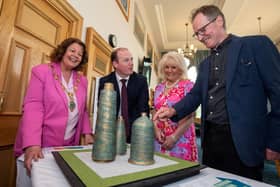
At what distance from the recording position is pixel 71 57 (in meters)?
1.17

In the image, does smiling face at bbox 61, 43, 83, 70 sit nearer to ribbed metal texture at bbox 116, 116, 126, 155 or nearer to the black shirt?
ribbed metal texture at bbox 116, 116, 126, 155

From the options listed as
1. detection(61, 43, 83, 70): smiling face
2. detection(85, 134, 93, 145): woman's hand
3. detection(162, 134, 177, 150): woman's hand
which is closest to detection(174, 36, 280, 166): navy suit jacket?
detection(162, 134, 177, 150): woman's hand

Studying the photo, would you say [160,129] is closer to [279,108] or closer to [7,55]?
[279,108]

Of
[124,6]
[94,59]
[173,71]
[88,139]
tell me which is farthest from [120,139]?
[124,6]

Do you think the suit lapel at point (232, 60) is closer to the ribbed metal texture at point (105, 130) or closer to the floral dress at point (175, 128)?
the floral dress at point (175, 128)

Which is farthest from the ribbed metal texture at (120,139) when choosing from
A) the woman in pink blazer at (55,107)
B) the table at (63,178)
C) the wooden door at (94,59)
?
the wooden door at (94,59)

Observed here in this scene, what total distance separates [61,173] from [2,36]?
3.36ft

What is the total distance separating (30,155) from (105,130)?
0.35 meters

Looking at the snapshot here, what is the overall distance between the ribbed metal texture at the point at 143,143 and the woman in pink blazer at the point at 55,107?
1.40ft

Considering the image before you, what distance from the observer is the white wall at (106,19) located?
6.31ft

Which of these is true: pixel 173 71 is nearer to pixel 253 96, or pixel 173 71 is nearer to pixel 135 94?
pixel 135 94

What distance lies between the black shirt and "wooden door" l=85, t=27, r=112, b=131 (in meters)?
1.42

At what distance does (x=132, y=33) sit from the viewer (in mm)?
3727

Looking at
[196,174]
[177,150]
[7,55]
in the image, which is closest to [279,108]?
[196,174]
